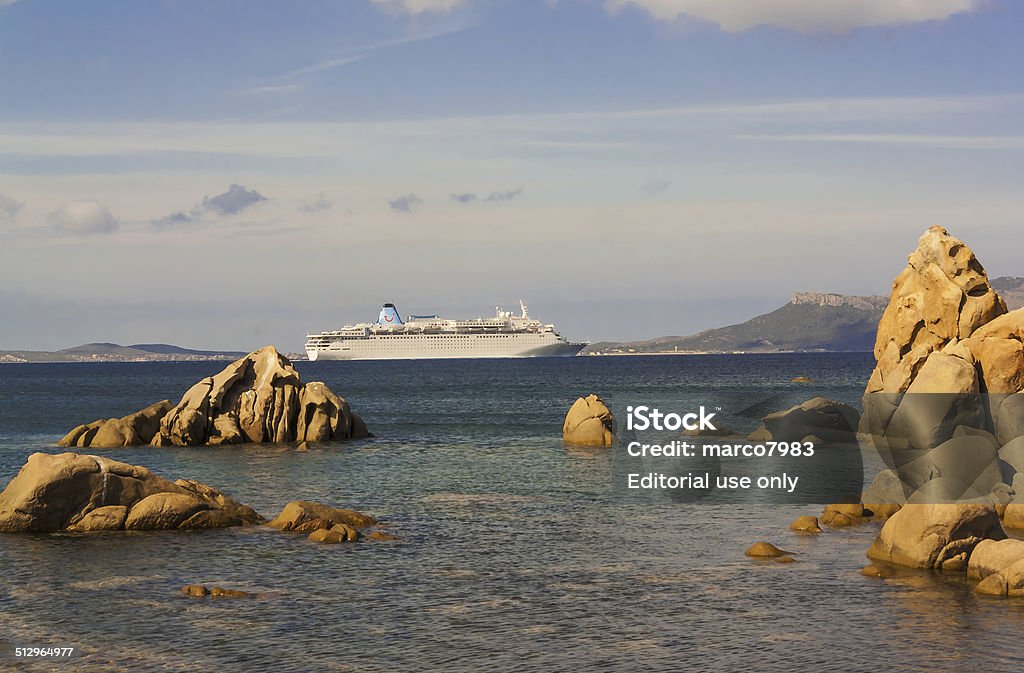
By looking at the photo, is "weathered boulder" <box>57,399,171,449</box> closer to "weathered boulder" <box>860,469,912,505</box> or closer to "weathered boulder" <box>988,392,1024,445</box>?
"weathered boulder" <box>860,469,912,505</box>

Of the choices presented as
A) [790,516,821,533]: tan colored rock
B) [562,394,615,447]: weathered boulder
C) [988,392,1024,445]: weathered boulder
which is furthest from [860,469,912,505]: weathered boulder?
[562,394,615,447]: weathered boulder

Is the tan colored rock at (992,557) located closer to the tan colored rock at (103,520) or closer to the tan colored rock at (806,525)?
the tan colored rock at (806,525)

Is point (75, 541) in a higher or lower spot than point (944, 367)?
lower

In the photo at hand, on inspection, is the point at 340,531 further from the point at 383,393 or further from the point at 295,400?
the point at 383,393

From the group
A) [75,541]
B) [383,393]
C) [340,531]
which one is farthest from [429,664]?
[383,393]

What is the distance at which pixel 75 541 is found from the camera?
107ft

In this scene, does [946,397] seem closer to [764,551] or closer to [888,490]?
[888,490]

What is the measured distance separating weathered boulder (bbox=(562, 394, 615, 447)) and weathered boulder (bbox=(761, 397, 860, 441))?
31.1 ft

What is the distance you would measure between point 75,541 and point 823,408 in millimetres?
42556

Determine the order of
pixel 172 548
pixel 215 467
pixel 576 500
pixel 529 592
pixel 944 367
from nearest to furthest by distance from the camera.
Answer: pixel 529 592, pixel 172 548, pixel 576 500, pixel 944 367, pixel 215 467

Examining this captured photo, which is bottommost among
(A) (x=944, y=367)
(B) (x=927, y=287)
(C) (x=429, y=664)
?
(C) (x=429, y=664)

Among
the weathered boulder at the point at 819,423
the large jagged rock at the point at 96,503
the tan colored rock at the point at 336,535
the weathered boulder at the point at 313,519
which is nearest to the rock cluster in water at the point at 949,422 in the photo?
the weathered boulder at the point at 819,423

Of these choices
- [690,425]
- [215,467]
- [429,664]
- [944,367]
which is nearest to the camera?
[429,664]

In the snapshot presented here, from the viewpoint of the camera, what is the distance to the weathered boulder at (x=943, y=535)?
2766cm
